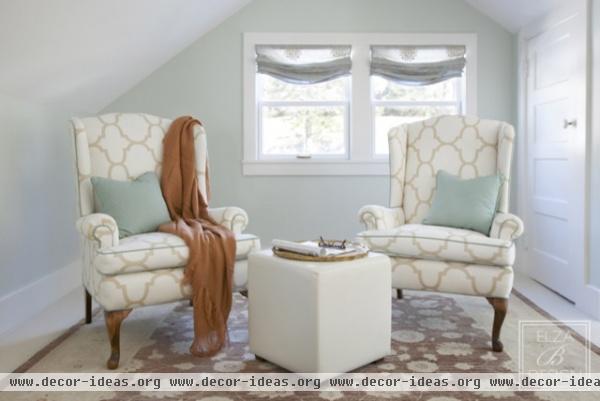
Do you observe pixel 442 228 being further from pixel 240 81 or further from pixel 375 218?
pixel 240 81

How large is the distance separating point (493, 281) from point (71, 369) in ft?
6.18

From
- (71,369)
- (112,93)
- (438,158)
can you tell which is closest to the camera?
(71,369)

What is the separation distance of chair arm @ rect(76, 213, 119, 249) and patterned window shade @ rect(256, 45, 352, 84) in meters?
2.19

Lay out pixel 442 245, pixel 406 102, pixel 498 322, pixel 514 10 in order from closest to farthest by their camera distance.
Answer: pixel 498 322
pixel 442 245
pixel 514 10
pixel 406 102

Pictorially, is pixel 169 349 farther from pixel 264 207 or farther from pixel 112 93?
pixel 112 93

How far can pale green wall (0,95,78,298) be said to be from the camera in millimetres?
2871

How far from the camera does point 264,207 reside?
169 inches

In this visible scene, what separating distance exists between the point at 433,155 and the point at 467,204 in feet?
1.70

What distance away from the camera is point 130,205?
2.73 meters

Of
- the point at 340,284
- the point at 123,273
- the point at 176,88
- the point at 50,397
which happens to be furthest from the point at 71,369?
the point at 176,88

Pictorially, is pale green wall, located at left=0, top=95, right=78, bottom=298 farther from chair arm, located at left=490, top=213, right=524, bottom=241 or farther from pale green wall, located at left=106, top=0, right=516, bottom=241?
chair arm, located at left=490, top=213, right=524, bottom=241

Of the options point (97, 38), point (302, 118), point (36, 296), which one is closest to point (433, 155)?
point (302, 118)

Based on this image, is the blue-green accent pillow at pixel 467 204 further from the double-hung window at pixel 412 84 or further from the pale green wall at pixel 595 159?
the double-hung window at pixel 412 84

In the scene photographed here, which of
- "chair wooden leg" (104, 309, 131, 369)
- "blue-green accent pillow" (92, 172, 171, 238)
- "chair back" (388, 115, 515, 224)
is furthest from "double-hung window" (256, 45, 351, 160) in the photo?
"chair wooden leg" (104, 309, 131, 369)
